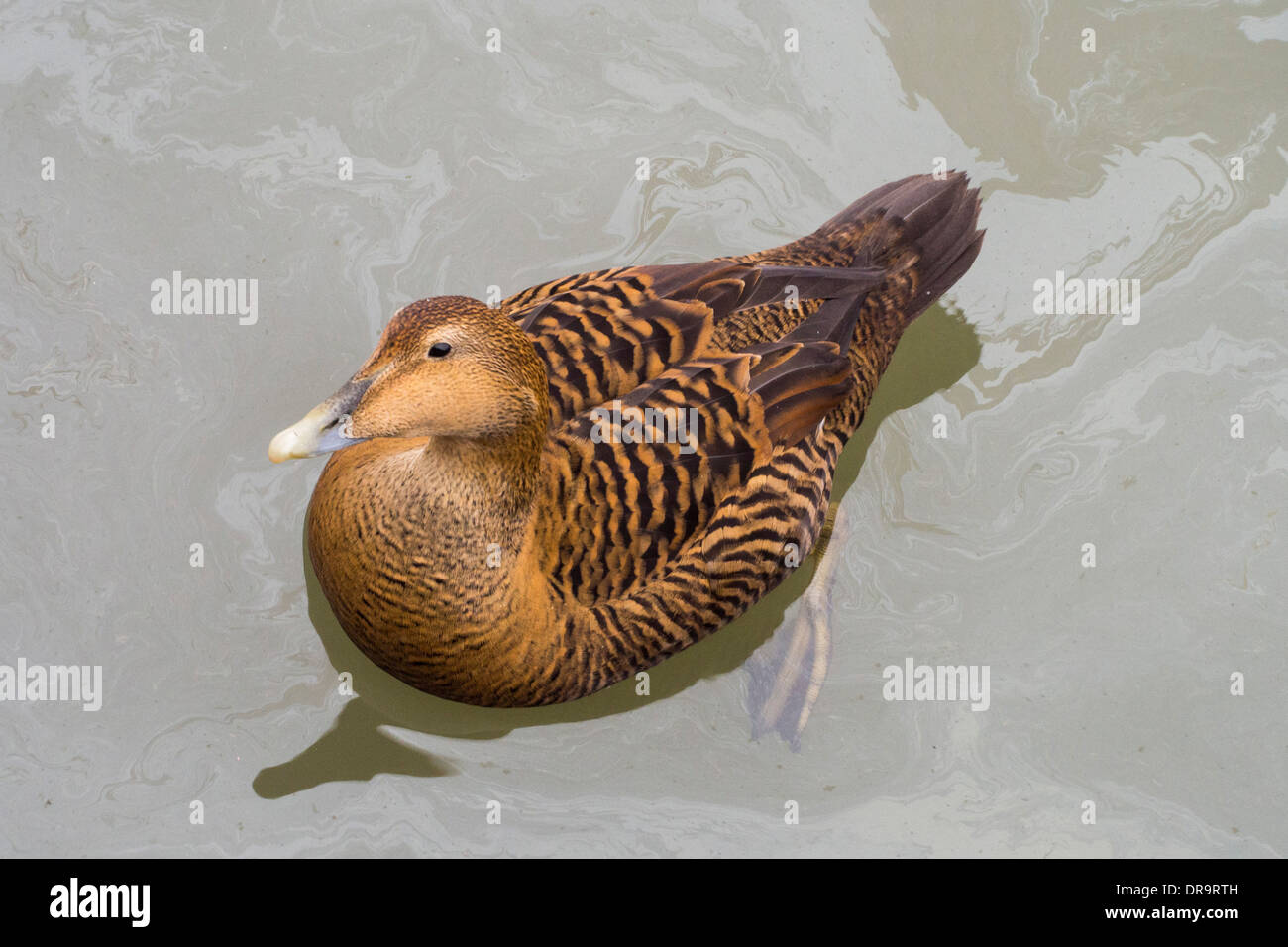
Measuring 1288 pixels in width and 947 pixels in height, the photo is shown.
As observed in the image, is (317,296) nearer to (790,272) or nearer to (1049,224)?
(790,272)

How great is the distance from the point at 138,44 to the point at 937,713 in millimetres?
3547

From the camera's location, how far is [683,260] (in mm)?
4707

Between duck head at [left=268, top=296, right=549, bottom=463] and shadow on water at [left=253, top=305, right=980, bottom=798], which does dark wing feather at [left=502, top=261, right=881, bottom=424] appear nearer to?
duck head at [left=268, top=296, right=549, bottom=463]

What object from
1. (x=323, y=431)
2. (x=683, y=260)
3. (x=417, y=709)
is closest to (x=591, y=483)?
(x=323, y=431)

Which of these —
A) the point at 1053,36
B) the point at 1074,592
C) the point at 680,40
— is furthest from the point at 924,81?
the point at 1074,592

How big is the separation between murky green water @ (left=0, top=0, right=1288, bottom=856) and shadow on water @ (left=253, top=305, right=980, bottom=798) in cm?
1

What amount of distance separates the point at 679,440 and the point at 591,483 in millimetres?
255

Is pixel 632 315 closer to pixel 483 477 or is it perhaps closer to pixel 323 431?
pixel 483 477

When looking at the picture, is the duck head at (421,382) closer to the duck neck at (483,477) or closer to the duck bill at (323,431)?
the duck bill at (323,431)

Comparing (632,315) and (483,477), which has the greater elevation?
(632,315)

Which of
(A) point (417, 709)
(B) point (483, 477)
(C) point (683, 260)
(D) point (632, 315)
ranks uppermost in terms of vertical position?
(C) point (683, 260)

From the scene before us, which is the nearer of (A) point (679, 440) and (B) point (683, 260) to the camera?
(A) point (679, 440)

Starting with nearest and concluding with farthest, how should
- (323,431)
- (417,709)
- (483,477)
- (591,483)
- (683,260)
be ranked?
(323,431) → (483,477) → (591,483) → (417,709) → (683,260)

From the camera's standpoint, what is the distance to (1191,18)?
5.13 m
